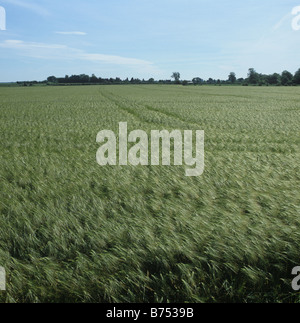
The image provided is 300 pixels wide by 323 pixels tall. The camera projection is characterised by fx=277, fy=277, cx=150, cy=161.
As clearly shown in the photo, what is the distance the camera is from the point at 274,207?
13.3 ft

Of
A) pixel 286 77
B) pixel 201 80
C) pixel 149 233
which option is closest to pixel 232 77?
pixel 201 80

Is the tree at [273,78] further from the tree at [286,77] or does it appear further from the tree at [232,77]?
the tree at [232,77]

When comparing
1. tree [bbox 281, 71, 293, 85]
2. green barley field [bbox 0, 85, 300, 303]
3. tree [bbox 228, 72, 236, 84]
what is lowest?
green barley field [bbox 0, 85, 300, 303]

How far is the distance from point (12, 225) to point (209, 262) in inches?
103

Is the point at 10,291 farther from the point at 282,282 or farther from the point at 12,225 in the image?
the point at 282,282

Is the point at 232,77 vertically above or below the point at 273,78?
above

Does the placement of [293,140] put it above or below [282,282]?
above

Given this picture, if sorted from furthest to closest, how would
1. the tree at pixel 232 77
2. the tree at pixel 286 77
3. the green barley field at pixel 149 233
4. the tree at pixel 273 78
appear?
the tree at pixel 232 77, the tree at pixel 273 78, the tree at pixel 286 77, the green barley field at pixel 149 233

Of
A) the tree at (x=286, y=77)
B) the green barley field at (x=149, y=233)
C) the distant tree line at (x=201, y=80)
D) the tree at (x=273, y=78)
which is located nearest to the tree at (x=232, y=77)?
the distant tree line at (x=201, y=80)

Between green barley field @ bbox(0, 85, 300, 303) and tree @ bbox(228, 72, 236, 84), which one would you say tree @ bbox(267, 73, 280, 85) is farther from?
green barley field @ bbox(0, 85, 300, 303)

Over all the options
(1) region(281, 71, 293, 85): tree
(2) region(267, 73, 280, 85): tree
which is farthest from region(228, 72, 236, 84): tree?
(1) region(281, 71, 293, 85): tree

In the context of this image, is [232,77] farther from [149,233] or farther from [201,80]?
[149,233]
